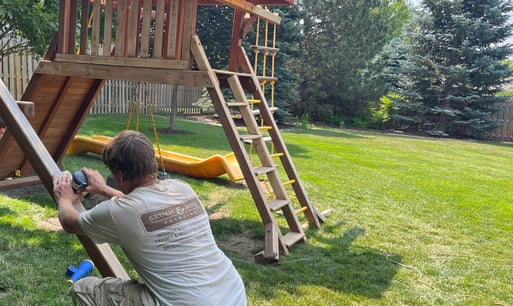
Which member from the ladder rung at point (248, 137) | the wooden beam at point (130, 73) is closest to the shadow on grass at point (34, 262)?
the wooden beam at point (130, 73)

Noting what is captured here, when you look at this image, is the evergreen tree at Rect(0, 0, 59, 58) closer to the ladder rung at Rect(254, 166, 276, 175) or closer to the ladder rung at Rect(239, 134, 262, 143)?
the ladder rung at Rect(239, 134, 262, 143)

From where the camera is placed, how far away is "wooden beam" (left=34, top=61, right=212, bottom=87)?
476 centimetres

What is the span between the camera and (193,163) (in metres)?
7.68

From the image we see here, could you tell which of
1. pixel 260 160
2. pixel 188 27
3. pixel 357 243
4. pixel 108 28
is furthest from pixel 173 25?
pixel 357 243

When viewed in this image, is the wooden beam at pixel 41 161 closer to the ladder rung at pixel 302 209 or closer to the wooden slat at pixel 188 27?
the wooden slat at pixel 188 27

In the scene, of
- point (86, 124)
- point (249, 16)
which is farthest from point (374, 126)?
point (249, 16)

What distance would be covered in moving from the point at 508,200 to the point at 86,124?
1033cm

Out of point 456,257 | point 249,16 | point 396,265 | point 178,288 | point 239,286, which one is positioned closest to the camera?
point 178,288

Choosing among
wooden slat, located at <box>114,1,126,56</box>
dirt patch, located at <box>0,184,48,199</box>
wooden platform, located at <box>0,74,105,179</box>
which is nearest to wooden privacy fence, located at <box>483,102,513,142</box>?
wooden platform, located at <box>0,74,105,179</box>

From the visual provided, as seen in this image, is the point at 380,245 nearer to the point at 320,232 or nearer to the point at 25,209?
the point at 320,232

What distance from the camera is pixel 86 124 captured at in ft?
42.5

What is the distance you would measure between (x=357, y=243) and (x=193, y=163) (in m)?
3.34

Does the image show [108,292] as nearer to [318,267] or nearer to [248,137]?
[318,267]

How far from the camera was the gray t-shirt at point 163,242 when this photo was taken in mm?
2127
